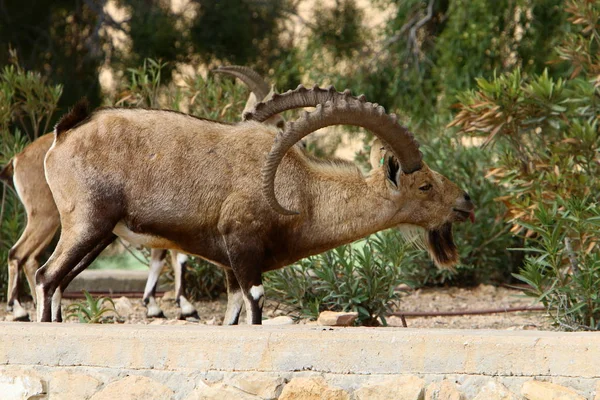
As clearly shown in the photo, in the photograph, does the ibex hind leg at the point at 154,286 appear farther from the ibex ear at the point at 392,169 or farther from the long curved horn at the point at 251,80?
the ibex ear at the point at 392,169

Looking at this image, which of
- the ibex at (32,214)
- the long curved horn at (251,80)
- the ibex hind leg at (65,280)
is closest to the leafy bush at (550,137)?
the long curved horn at (251,80)

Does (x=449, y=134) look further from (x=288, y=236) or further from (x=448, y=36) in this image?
(x=288, y=236)

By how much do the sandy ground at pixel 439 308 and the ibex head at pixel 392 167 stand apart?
129cm

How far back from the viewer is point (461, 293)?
388 inches

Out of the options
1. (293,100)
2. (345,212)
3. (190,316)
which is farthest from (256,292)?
(190,316)

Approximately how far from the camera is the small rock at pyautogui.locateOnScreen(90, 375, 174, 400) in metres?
4.82

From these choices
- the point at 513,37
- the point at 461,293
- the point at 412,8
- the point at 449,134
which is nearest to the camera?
the point at 461,293

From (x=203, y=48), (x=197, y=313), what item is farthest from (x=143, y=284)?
(x=203, y=48)

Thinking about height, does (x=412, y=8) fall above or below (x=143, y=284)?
above

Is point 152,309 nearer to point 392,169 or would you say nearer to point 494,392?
point 392,169

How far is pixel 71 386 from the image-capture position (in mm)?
4906

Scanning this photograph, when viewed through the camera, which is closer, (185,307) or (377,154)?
(377,154)

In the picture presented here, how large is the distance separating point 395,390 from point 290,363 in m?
0.49

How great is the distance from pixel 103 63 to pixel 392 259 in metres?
8.47
